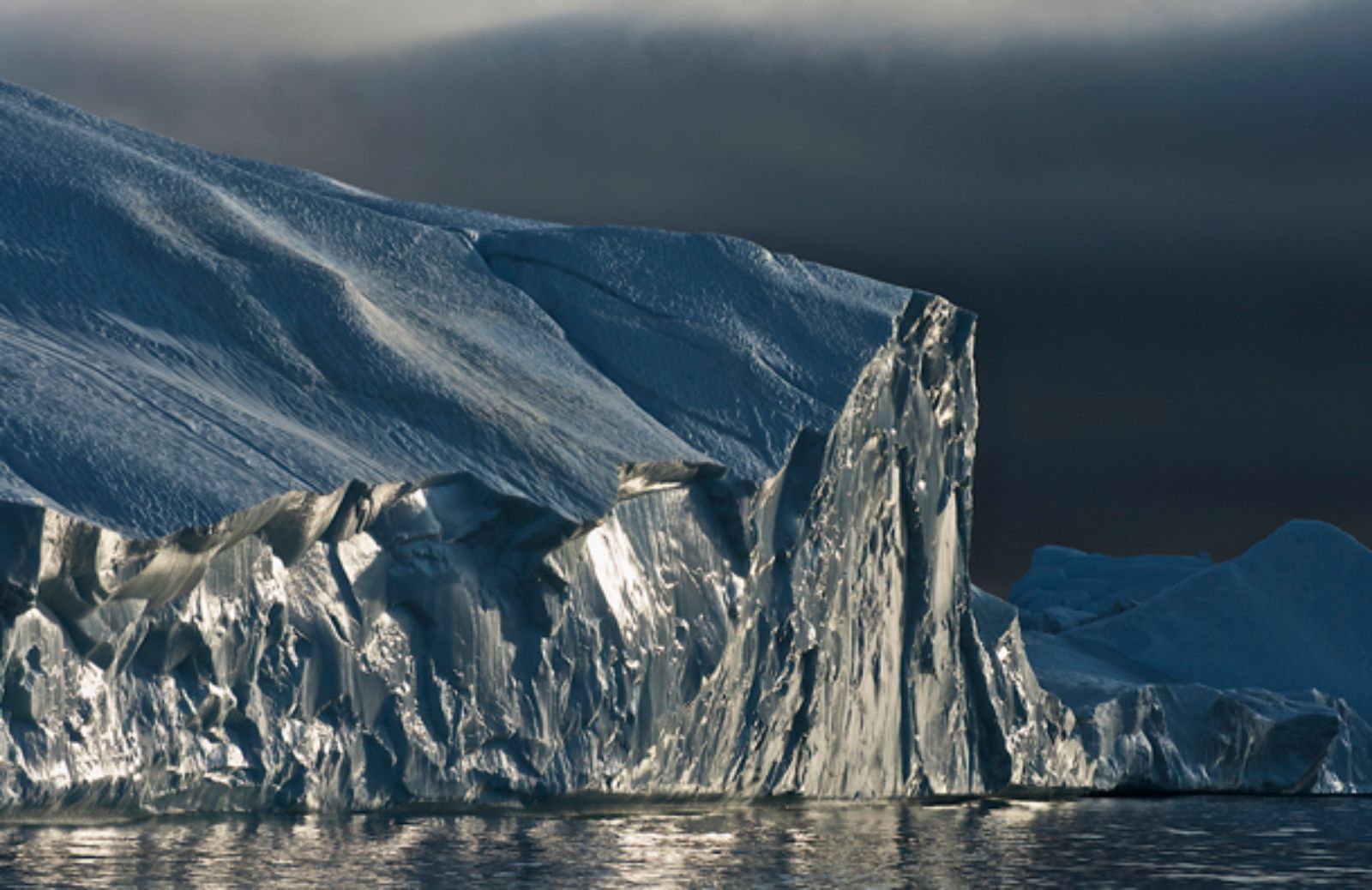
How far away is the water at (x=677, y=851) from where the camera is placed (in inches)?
387

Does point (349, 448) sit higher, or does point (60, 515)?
point (349, 448)

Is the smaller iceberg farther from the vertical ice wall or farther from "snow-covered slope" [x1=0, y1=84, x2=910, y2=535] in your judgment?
"snow-covered slope" [x1=0, y1=84, x2=910, y2=535]

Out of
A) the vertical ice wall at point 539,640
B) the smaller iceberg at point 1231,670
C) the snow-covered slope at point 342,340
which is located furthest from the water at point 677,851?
the smaller iceberg at point 1231,670

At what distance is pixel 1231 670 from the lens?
102 feet

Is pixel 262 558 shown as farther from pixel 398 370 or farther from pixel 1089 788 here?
pixel 1089 788

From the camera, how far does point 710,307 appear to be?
1753 cm

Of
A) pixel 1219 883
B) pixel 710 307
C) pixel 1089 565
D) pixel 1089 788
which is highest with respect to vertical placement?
pixel 1089 565

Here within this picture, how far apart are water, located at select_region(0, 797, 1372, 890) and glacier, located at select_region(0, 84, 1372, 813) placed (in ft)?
1.47

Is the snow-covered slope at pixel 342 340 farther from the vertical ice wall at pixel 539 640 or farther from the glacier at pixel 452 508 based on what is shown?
the vertical ice wall at pixel 539 640

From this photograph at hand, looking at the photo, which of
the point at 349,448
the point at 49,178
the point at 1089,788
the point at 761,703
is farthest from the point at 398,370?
the point at 1089,788

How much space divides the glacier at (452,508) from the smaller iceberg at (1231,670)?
3.78 m

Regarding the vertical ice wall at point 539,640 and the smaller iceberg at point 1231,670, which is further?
the smaller iceberg at point 1231,670

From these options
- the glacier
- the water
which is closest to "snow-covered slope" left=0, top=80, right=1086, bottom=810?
the glacier

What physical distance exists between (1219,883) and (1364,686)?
2274cm
